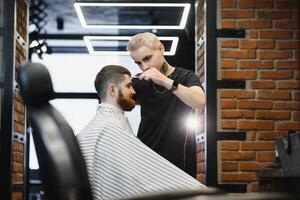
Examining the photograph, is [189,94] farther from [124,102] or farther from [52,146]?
[52,146]

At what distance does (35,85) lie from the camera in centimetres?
144

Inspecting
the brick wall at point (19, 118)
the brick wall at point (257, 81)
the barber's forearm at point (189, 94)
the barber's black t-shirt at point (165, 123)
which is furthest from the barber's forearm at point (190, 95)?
the brick wall at point (19, 118)

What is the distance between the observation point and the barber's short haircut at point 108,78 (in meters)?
2.64

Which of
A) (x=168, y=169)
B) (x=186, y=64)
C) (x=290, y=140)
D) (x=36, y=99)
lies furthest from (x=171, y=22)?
(x=36, y=99)

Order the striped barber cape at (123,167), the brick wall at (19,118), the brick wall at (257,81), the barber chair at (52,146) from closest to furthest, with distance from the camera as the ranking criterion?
1. the barber chair at (52,146)
2. the striped barber cape at (123,167)
3. the brick wall at (257,81)
4. the brick wall at (19,118)

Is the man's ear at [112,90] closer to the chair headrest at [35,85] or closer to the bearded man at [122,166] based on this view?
the bearded man at [122,166]

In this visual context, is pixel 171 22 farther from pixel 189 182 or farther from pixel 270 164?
pixel 189 182

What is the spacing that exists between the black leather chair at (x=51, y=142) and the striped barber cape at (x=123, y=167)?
1.99ft

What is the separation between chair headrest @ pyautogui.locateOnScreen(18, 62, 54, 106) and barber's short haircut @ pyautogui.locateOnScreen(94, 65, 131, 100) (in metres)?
1.16

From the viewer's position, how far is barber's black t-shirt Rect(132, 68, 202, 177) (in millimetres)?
3035

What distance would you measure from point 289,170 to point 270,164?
0.67 metres

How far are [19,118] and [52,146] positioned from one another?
315cm

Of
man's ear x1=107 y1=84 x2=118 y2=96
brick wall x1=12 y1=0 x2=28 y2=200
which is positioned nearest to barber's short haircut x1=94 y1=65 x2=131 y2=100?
man's ear x1=107 y1=84 x2=118 y2=96

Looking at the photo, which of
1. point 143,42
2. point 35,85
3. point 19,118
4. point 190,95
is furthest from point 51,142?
point 19,118
